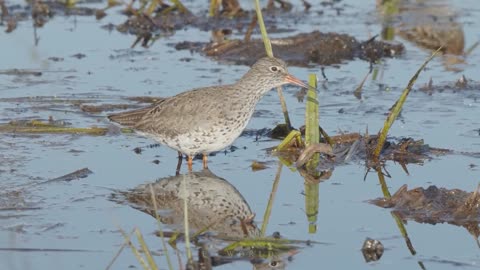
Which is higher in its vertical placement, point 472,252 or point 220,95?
point 220,95

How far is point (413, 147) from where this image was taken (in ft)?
30.4

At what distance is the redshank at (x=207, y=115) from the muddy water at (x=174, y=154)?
0.29 meters

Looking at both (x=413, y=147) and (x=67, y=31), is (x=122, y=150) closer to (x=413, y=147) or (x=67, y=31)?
(x=413, y=147)

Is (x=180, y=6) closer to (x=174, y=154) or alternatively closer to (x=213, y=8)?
(x=213, y=8)

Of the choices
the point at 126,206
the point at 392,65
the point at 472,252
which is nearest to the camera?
the point at 472,252

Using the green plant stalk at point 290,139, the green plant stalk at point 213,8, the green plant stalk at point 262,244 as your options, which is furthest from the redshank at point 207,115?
the green plant stalk at point 213,8

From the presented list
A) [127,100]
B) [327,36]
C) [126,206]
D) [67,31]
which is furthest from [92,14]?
[126,206]

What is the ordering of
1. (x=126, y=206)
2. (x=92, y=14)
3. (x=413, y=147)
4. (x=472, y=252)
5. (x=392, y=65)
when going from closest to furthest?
(x=472, y=252), (x=126, y=206), (x=413, y=147), (x=392, y=65), (x=92, y=14)

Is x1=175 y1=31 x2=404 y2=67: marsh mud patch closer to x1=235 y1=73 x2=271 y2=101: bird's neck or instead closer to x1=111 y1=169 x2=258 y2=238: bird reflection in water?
x1=235 y1=73 x2=271 y2=101: bird's neck

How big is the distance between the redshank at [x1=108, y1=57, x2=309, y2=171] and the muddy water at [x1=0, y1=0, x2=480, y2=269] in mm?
294

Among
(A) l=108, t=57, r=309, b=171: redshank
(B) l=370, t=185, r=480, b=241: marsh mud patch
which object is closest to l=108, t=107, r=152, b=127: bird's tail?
(A) l=108, t=57, r=309, b=171: redshank

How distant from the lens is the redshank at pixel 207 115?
8594 mm

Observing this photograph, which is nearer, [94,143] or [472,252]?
[472,252]

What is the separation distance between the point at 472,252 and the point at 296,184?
199 cm
